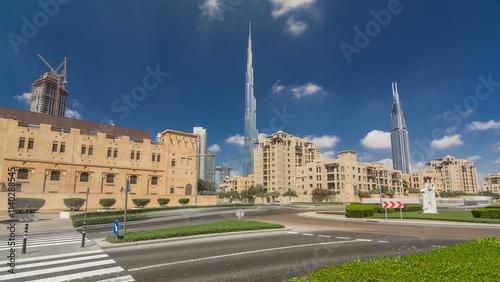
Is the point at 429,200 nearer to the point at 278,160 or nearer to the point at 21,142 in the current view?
the point at 21,142

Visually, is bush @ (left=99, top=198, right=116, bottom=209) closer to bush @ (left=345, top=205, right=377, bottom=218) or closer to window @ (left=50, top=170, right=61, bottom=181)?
window @ (left=50, top=170, right=61, bottom=181)

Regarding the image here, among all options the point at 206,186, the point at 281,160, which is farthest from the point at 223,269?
the point at 281,160

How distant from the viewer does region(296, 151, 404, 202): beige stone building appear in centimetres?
8706

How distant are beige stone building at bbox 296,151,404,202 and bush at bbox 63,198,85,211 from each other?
74356mm

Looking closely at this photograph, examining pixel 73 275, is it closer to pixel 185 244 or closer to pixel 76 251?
pixel 76 251

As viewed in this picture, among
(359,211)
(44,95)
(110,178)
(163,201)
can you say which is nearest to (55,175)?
(110,178)

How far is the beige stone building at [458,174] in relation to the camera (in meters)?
150

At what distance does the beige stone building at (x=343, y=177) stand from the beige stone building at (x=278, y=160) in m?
11.7

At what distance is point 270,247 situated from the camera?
10859mm

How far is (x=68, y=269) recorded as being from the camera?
777 cm

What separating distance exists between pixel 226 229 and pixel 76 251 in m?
7.06

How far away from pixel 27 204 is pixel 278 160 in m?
91.3

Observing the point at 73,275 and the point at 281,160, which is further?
the point at 281,160

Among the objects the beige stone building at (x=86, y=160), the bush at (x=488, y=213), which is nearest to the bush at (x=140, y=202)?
the beige stone building at (x=86, y=160)
